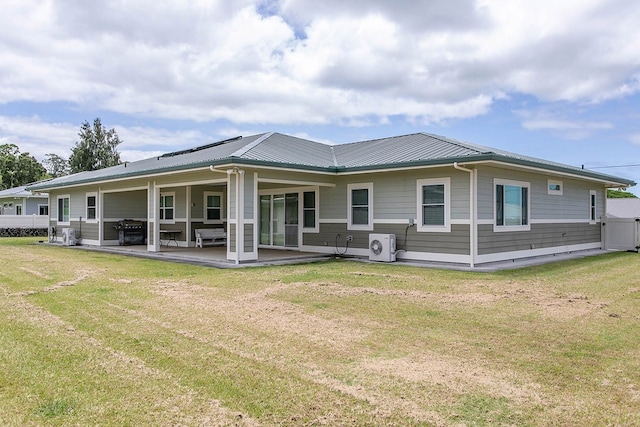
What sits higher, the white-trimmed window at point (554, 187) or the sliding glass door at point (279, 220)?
the white-trimmed window at point (554, 187)

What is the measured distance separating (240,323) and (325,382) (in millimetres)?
2179

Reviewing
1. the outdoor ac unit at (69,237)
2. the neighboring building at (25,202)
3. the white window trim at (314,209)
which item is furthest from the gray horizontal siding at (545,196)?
the neighboring building at (25,202)

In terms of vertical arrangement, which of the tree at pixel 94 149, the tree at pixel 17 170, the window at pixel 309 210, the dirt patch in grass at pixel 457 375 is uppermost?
the tree at pixel 94 149

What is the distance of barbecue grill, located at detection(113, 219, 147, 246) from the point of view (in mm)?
18750

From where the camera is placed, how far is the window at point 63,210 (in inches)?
830

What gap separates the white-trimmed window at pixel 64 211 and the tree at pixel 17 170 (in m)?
29.4

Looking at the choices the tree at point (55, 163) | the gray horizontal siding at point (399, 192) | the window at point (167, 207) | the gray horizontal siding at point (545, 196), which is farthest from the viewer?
the tree at point (55, 163)

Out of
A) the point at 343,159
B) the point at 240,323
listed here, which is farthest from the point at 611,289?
the point at 343,159

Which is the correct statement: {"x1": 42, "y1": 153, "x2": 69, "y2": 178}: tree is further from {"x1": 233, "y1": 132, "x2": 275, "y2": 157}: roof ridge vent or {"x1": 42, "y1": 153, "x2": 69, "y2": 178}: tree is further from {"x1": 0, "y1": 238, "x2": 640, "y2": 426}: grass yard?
{"x1": 0, "y1": 238, "x2": 640, "y2": 426}: grass yard

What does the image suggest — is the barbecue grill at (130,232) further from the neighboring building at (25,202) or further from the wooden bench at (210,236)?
the neighboring building at (25,202)

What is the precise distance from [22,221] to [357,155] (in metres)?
23.5

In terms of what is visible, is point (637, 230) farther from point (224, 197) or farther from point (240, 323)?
point (240, 323)

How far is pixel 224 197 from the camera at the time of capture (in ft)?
60.7

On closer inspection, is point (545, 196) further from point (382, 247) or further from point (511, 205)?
point (382, 247)
